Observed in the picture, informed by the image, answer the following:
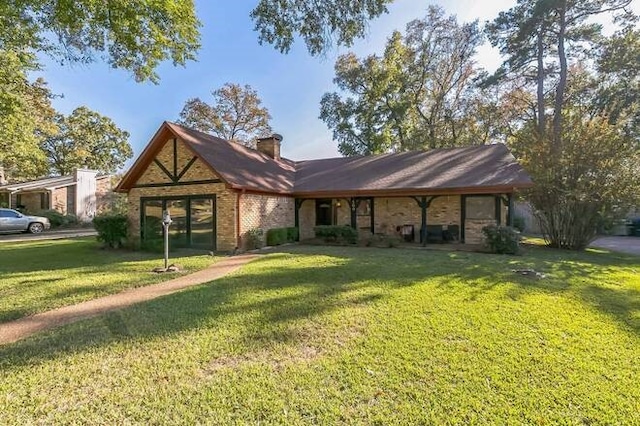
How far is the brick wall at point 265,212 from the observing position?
41.4ft

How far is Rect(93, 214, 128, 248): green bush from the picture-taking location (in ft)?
43.1

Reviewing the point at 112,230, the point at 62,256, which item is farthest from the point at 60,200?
the point at 62,256

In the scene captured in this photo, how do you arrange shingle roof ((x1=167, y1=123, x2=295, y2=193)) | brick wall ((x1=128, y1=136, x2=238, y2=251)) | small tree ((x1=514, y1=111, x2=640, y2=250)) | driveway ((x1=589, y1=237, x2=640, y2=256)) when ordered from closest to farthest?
brick wall ((x1=128, y1=136, x2=238, y2=251)) < small tree ((x1=514, y1=111, x2=640, y2=250)) < shingle roof ((x1=167, y1=123, x2=295, y2=193)) < driveway ((x1=589, y1=237, x2=640, y2=256))

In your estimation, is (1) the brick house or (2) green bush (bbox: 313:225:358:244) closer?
(1) the brick house

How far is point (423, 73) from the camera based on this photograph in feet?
85.0

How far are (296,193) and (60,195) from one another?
22.0m

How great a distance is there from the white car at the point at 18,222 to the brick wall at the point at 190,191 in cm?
1169

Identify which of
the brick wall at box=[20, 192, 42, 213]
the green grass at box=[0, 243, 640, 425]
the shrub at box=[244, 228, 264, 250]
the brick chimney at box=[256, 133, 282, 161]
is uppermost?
the brick chimney at box=[256, 133, 282, 161]

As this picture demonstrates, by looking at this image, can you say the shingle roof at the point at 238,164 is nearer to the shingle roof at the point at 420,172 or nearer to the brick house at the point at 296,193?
the brick house at the point at 296,193

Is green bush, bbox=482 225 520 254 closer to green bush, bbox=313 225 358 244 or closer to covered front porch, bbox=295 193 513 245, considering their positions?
covered front porch, bbox=295 193 513 245

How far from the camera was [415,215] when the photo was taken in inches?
593

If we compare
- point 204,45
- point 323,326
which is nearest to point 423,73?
point 204,45

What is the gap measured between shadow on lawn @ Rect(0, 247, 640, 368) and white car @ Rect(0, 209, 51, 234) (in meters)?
19.1

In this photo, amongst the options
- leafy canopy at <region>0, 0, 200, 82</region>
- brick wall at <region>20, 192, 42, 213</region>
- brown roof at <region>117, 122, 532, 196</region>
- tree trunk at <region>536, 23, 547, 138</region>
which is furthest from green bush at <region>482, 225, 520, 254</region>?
brick wall at <region>20, 192, 42, 213</region>
